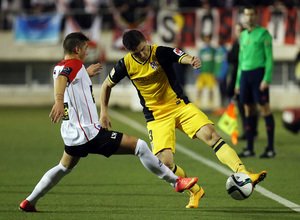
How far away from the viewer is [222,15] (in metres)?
22.6

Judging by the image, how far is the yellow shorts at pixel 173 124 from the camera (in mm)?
7152

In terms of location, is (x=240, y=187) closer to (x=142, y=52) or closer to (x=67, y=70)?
(x=142, y=52)

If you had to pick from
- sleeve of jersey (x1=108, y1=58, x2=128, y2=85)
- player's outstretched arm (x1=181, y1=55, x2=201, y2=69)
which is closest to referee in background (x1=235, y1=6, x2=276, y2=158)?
sleeve of jersey (x1=108, y1=58, x2=128, y2=85)

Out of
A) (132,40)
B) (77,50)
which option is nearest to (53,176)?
(77,50)

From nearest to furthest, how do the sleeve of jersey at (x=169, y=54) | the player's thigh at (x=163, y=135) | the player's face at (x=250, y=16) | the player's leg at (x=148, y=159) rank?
the player's leg at (x=148, y=159) < the sleeve of jersey at (x=169, y=54) < the player's thigh at (x=163, y=135) < the player's face at (x=250, y=16)

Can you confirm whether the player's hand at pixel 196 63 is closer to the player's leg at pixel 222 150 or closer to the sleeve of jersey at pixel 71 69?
the player's leg at pixel 222 150

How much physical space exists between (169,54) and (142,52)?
0.30m

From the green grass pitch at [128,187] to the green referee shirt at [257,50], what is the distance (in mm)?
1379

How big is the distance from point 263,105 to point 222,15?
41.5 feet

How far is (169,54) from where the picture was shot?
705cm

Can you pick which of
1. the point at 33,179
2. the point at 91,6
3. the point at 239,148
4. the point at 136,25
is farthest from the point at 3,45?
the point at 33,179

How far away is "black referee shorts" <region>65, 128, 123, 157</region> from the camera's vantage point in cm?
622

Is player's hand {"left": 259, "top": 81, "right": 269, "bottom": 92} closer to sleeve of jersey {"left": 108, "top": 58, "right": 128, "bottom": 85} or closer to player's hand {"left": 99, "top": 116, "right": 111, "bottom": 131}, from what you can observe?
Answer: sleeve of jersey {"left": 108, "top": 58, "right": 128, "bottom": 85}

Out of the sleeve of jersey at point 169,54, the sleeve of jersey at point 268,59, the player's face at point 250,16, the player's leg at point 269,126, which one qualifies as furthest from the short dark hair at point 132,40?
the player's leg at point 269,126
